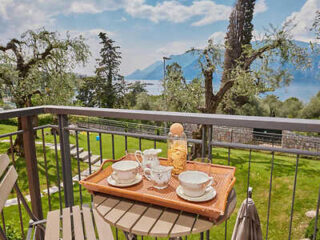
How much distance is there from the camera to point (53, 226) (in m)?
1.45

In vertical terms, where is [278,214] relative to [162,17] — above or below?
below

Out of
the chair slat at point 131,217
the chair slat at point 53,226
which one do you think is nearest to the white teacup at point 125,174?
the chair slat at point 131,217

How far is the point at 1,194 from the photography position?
108cm

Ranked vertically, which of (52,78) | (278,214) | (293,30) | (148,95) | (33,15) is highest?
(33,15)

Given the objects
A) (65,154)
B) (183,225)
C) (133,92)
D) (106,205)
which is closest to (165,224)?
(183,225)

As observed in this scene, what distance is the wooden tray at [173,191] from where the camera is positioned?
887 millimetres

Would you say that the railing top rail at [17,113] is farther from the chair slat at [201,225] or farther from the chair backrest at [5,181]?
the chair slat at [201,225]

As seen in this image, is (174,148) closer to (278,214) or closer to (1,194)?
(1,194)

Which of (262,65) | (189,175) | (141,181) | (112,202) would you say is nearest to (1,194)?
(112,202)

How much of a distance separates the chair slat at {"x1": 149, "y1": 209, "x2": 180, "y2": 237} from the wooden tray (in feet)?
0.09

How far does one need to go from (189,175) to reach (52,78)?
9122mm

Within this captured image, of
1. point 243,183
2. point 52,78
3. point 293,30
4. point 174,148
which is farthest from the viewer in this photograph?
point 243,183

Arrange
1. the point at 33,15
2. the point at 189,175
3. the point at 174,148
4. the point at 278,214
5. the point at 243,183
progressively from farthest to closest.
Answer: the point at 33,15 → the point at 243,183 → the point at 278,214 → the point at 174,148 → the point at 189,175

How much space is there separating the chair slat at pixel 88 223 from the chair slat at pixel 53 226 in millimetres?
161
